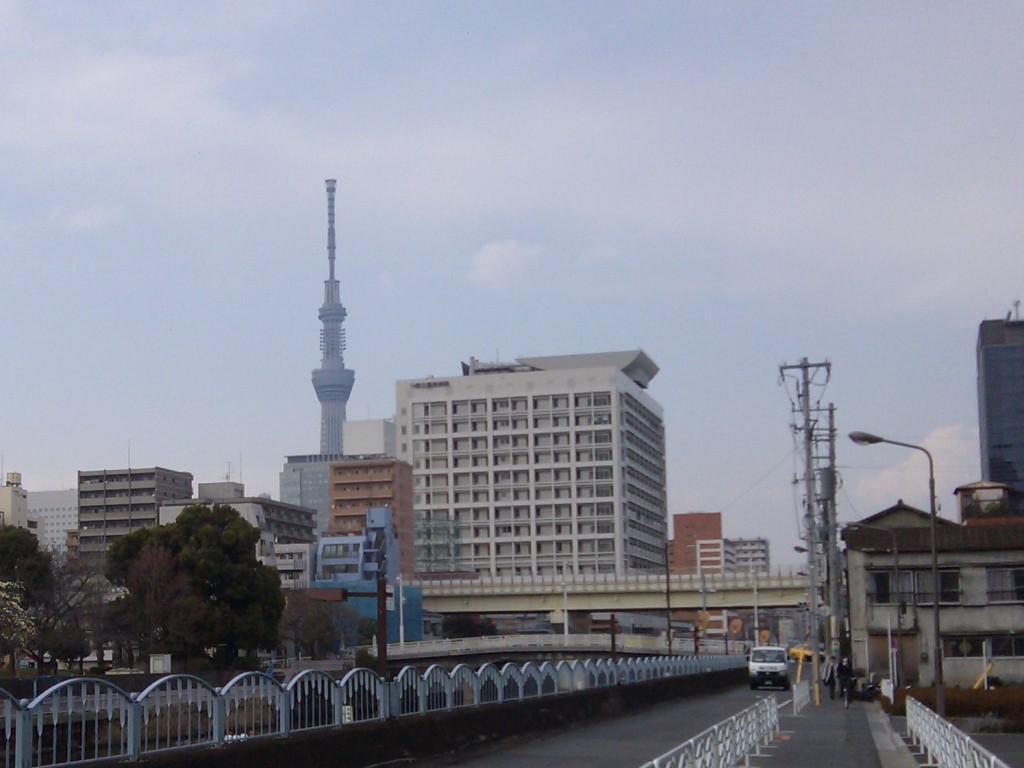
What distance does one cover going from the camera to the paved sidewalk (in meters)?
22.3

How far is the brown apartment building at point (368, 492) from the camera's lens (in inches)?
6442

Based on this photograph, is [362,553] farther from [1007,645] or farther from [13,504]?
[1007,645]

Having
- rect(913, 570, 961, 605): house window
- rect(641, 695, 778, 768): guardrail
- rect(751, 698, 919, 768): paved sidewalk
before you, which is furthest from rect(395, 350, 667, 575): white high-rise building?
rect(641, 695, 778, 768): guardrail

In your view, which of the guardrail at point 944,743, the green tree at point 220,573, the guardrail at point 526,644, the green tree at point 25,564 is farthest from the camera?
the guardrail at point 526,644

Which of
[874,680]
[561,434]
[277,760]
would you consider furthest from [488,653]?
[277,760]

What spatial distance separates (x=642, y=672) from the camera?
4625 cm

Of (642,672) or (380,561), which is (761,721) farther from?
(380,561)

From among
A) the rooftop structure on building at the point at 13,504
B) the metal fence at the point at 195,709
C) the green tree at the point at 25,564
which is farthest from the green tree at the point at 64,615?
the rooftop structure on building at the point at 13,504

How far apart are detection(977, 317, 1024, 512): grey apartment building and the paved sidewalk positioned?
5068 inches

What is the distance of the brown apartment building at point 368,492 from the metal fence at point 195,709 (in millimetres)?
140146

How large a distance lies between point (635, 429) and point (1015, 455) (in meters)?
45.8

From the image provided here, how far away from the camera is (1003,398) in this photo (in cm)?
15988

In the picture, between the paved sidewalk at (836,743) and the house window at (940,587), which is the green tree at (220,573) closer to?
the house window at (940,587)

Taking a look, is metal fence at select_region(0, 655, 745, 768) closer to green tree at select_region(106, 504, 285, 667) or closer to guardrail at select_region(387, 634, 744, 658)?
green tree at select_region(106, 504, 285, 667)
